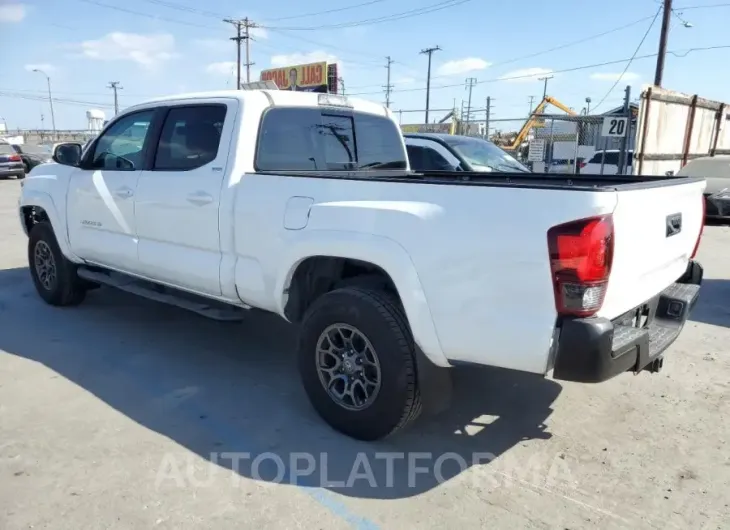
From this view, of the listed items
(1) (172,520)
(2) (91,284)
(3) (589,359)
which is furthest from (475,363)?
(2) (91,284)

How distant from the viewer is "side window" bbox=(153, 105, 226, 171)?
13.2 feet

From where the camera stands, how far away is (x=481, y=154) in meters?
9.41

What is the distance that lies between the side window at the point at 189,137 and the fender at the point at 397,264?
1278mm

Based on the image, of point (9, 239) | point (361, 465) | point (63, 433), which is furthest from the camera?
point (9, 239)

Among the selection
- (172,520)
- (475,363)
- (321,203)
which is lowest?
(172,520)

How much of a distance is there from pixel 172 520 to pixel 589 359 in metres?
2.00

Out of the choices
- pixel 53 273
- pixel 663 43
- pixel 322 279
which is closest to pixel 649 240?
pixel 322 279

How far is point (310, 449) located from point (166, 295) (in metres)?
1.96

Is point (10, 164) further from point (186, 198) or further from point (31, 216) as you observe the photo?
point (186, 198)

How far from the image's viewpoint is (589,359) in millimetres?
2484

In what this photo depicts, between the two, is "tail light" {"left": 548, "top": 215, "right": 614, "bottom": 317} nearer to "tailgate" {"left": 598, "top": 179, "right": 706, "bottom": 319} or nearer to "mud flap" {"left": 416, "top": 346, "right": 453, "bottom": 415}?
"tailgate" {"left": 598, "top": 179, "right": 706, "bottom": 319}

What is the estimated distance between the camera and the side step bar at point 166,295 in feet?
13.1

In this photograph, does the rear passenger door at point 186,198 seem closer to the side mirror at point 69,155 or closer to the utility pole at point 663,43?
the side mirror at point 69,155

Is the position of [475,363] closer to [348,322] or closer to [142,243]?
[348,322]
